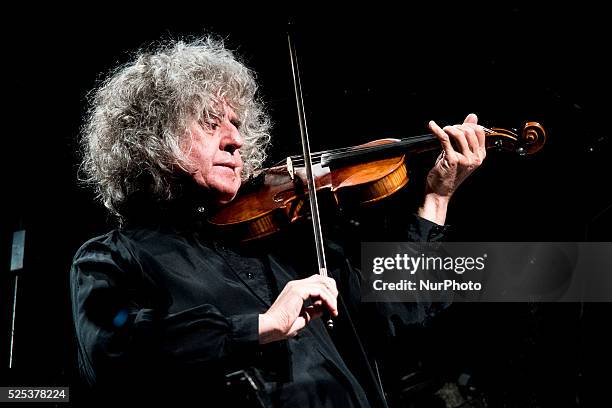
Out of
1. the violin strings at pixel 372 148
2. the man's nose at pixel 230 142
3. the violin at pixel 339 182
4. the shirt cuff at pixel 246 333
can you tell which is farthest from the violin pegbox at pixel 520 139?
the shirt cuff at pixel 246 333

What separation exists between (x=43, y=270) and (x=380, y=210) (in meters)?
1.69

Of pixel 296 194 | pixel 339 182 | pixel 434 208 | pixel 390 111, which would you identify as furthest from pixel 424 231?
pixel 390 111

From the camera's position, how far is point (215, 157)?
71.1 inches

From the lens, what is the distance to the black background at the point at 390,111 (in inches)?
108

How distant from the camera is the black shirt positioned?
1361 millimetres

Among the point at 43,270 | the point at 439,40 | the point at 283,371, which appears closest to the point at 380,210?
the point at 439,40

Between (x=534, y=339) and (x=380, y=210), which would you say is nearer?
(x=380, y=210)

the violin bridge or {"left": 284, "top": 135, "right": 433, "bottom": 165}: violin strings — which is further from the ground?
{"left": 284, "top": 135, "right": 433, "bottom": 165}: violin strings

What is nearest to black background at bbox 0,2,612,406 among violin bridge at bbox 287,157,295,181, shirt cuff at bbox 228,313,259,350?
violin bridge at bbox 287,157,295,181

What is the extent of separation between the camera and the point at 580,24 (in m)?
2.73

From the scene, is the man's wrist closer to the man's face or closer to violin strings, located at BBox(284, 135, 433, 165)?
violin strings, located at BBox(284, 135, 433, 165)

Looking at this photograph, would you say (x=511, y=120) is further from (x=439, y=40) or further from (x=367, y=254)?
(x=367, y=254)

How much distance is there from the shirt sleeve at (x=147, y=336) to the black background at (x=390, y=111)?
134cm

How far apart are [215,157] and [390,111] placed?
1416mm
